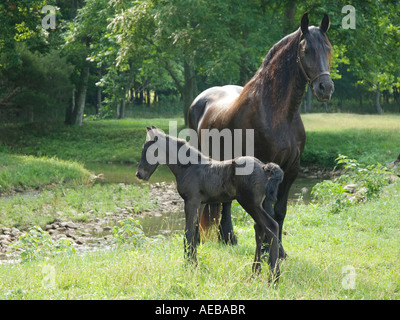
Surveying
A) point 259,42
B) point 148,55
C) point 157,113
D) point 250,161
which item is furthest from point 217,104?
point 157,113

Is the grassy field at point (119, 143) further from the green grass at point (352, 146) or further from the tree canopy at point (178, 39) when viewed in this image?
the tree canopy at point (178, 39)

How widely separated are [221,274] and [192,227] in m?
0.59

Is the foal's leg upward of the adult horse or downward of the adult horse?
downward

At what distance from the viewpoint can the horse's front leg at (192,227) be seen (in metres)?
5.35

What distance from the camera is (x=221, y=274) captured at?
541 centimetres

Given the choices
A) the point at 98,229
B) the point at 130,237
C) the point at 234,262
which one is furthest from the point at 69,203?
the point at 234,262

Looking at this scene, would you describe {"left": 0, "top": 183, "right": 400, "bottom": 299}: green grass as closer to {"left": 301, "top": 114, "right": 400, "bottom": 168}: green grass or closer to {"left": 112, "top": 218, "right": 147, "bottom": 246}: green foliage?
{"left": 112, "top": 218, "right": 147, "bottom": 246}: green foliage

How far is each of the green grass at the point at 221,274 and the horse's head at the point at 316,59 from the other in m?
2.00

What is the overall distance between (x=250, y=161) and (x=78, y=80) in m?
29.2

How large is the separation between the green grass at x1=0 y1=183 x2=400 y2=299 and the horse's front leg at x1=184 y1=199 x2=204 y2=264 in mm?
117

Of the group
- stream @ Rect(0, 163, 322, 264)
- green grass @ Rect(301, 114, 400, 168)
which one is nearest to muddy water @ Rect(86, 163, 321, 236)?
stream @ Rect(0, 163, 322, 264)

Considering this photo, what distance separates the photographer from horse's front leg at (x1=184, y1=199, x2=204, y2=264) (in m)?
5.35
